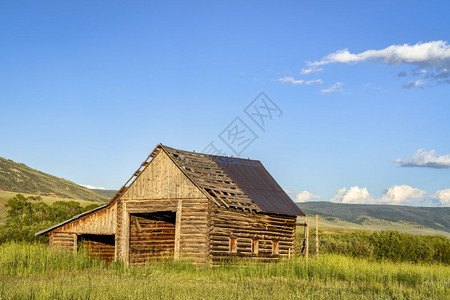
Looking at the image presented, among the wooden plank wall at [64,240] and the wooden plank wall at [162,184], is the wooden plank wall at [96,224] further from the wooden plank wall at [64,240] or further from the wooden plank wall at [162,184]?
the wooden plank wall at [162,184]

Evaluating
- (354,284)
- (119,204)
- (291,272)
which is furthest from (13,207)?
(354,284)

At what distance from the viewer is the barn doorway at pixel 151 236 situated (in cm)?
3129

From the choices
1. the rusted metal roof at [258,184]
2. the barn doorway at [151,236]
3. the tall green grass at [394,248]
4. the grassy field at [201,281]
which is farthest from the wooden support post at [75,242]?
the tall green grass at [394,248]

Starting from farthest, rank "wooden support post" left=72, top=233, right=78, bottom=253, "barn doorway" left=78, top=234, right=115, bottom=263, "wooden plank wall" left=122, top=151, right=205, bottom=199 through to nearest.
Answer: "barn doorway" left=78, top=234, right=115, bottom=263, "wooden support post" left=72, top=233, right=78, bottom=253, "wooden plank wall" left=122, top=151, right=205, bottom=199

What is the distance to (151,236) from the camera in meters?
32.3

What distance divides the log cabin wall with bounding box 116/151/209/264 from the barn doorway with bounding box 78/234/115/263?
2.90m

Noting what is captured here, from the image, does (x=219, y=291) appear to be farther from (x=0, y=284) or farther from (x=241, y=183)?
(x=241, y=183)

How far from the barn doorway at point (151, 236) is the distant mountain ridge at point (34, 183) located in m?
84.4

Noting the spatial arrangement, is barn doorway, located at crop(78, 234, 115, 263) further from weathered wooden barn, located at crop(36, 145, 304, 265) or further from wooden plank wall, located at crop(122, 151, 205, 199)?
wooden plank wall, located at crop(122, 151, 205, 199)

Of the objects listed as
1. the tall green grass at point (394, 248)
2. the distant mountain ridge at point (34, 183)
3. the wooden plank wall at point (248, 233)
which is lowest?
the tall green grass at point (394, 248)

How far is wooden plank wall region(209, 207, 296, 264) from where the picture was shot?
28.5m

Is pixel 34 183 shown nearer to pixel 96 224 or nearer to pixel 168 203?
pixel 96 224

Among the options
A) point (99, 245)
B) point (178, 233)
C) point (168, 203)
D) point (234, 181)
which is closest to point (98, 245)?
point (99, 245)

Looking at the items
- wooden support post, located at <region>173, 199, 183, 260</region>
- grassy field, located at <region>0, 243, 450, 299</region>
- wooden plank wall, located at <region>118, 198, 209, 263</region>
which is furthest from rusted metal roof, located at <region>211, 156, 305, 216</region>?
grassy field, located at <region>0, 243, 450, 299</region>
